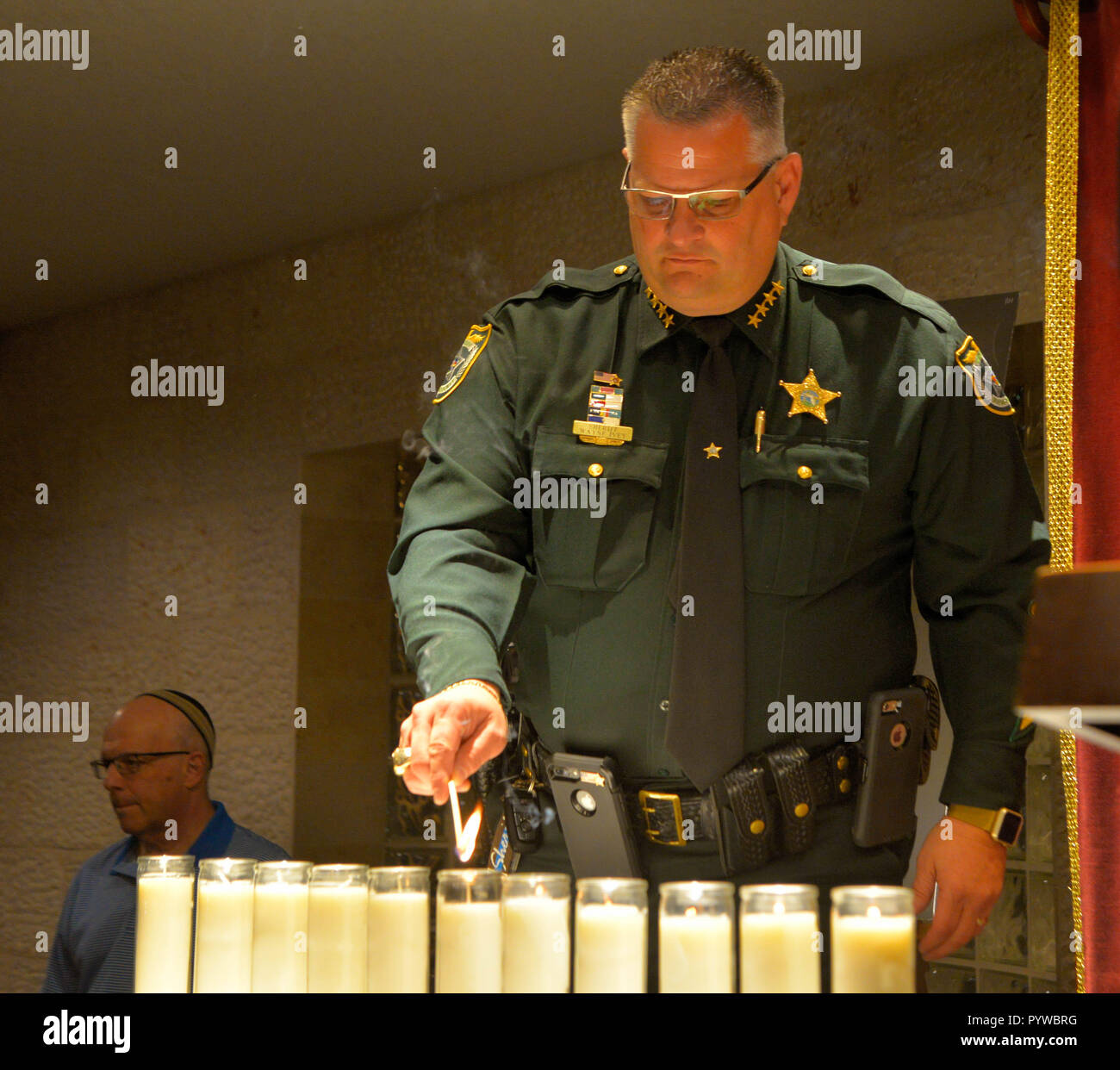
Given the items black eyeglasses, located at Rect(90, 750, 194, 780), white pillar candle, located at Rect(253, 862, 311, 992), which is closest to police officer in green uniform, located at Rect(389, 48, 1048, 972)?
white pillar candle, located at Rect(253, 862, 311, 992)

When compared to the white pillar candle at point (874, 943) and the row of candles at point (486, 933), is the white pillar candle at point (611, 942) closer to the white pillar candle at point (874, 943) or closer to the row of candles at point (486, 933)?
the row of candles at point (486, 933)

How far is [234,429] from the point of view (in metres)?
4.69

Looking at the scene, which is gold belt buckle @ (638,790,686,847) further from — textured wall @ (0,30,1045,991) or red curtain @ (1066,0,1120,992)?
textured wall @ (0,30,1045,991)

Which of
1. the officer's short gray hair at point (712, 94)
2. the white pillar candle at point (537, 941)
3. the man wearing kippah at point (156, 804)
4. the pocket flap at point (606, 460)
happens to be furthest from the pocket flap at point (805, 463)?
the man wearing kippah at point (156, 804)

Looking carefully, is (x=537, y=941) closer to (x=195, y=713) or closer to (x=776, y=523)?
(x=776, y=523)

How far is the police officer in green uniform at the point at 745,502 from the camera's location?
1.72 metres

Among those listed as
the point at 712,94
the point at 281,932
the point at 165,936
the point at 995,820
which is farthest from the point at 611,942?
the point at 712,94

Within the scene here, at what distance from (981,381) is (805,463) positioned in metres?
0.24

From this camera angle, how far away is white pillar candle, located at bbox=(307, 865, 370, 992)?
3.94ft

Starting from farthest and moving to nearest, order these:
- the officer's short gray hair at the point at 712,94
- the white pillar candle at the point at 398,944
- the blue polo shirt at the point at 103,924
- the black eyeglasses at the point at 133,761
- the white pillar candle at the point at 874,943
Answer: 1. the black eyeglasses at the point at 133,761
2. the blue polo shirt at the point at 103,924
3. the officer's short gray hair at the point at 712,94
4. the white pillar candle at the point at 398,944
5. the white pillar candle at the point at 874,943

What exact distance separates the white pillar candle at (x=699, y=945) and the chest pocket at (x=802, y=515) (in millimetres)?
709

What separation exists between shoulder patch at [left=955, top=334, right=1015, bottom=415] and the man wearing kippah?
1988 mm

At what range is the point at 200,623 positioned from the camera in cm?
468
